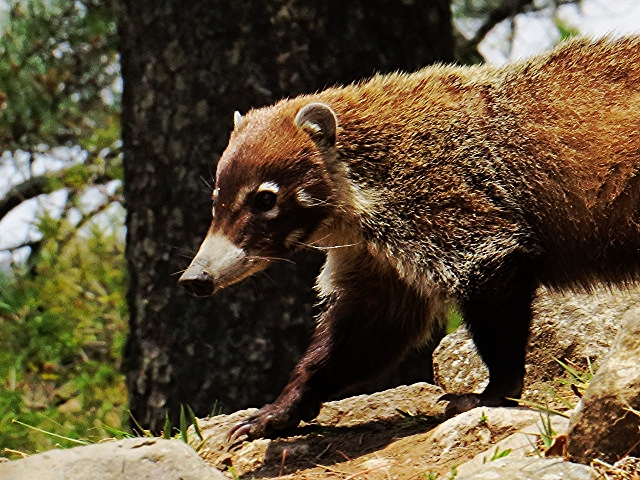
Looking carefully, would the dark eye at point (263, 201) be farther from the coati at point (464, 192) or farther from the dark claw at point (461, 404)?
the dark claw at point (461, 404)

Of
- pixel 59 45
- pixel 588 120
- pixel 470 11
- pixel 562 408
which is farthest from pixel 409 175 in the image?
pixel 470 11

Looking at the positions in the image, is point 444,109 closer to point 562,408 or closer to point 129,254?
point 562,408

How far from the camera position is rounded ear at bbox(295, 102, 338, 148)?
187 inches

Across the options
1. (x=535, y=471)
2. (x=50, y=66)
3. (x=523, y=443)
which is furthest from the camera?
(x=50, y=66)

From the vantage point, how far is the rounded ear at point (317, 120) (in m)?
4.75

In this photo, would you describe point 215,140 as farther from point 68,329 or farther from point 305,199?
point 68,329

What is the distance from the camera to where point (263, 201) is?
15.3 ft

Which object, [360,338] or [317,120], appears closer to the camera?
[317,120]

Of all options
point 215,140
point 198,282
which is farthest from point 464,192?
point 215,140

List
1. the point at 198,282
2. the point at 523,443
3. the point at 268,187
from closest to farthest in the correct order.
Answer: the point at 523,443 → the point at 198,282 → the point at 268,187

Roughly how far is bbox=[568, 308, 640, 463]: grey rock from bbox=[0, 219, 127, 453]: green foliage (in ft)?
17.9

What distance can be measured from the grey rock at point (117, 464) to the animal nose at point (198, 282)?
1.03m

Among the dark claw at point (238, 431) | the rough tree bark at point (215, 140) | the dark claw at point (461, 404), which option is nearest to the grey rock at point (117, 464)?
the dark claw at point (238, 431)

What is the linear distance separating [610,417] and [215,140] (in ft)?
13.6
